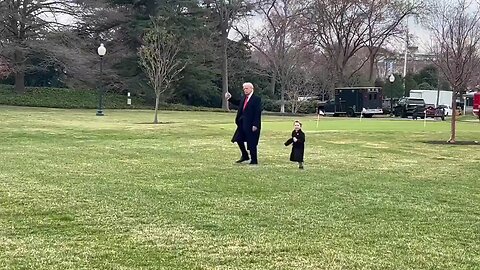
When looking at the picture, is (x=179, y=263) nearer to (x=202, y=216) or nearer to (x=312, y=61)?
(x=202, y=216)

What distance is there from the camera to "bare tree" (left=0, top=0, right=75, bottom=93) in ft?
140

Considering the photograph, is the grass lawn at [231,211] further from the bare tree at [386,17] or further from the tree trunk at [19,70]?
the bare tree at [386,17]

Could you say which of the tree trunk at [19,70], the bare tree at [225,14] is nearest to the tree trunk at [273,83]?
the bare tree at [225,14]

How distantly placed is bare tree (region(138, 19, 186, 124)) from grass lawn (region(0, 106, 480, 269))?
16.8m

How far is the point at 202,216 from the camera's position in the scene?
24.5 feet

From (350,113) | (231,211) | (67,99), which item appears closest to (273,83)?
(350,113)

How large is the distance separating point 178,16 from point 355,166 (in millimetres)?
36138

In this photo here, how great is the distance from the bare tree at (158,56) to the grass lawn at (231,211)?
16.8m

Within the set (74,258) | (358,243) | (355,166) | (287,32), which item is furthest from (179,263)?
(287,32)

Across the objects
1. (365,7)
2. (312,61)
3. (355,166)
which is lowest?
(355,166)

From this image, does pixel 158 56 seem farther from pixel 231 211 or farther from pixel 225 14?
pixel 231 211

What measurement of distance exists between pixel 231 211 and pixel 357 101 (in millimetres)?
40366

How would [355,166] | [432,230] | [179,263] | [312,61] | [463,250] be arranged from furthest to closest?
[312,61], [355,166], [432,230], [463,250], [179,263]

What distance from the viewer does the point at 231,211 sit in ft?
25.6
